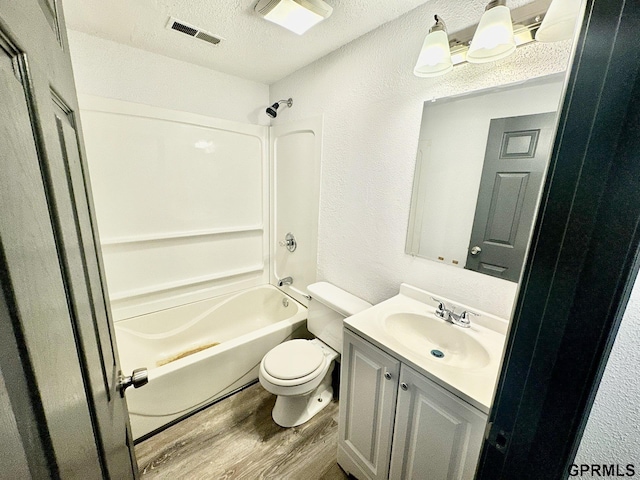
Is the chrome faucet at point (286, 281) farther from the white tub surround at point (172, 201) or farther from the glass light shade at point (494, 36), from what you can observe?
the glass light shade at point (494, 36)

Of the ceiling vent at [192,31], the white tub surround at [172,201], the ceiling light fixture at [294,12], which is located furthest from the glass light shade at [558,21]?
the white tub surround at [172,201]

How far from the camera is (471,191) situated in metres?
1.21

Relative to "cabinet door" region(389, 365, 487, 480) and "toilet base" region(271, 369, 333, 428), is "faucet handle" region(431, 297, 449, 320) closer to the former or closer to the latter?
"cabinet door" region(389, 365, 487, 480)

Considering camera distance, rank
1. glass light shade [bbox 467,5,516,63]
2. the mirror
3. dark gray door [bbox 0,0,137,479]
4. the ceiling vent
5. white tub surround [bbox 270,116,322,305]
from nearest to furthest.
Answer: dark gray door [bbox 0,0,137,479] < glass light shade [bbox 467,5,516,63] < the mirror < the ceiling vent < white tub surround [bbox 270,116,322,305]

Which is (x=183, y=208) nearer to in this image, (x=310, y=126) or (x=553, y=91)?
(x=310, y=126)

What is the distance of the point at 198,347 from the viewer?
221cm

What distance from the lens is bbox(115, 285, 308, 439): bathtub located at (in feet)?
5.04

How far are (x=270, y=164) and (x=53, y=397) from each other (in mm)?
2357

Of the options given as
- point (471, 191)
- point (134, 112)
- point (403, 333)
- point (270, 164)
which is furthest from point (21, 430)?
point (270, 164)

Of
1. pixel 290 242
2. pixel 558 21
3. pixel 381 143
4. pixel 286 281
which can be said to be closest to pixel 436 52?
pixel 558 21

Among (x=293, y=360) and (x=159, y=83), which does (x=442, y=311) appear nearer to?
(x=293, y=360)

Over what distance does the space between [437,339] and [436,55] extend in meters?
1.29

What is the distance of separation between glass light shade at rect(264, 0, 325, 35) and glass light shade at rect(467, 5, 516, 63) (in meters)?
0.77

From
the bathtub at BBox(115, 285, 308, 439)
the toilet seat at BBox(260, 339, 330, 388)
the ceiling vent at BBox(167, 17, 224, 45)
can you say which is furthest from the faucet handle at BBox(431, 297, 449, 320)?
the ceiling vent at BBox(167, 17, 224, 45)
